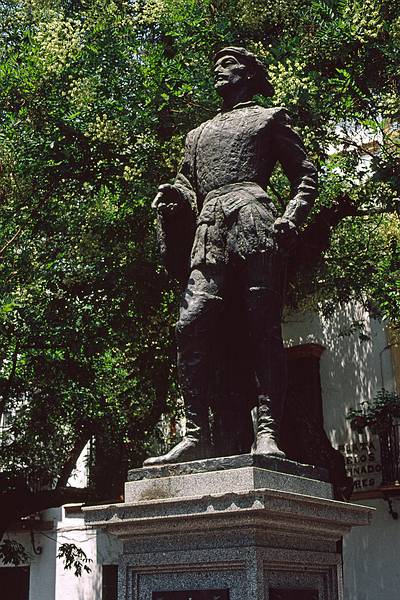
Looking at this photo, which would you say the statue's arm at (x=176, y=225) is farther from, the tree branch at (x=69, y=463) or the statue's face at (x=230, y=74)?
the tree branch at (x=69, y=463)

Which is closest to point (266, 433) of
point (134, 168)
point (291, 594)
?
point (291, 594)

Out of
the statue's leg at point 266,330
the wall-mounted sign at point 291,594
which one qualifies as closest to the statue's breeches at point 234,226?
the statue's leg at point 266,330

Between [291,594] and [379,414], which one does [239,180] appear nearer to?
[291,594]

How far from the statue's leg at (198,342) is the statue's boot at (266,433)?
322 mm

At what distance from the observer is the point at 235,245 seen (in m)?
5.61

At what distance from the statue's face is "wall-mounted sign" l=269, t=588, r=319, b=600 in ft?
10.7

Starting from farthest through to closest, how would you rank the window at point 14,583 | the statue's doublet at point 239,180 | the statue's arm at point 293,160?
the window at point 14,583 → the statue's arm at point 293,160 → the statue's doublet at point 239,180

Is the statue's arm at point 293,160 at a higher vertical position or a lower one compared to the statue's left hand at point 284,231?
higher

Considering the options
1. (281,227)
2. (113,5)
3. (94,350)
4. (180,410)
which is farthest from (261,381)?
(180,410)

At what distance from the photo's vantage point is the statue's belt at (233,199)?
566 cm

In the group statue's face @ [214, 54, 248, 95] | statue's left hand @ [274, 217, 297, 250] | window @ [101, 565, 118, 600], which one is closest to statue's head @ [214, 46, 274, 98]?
statue's face @ [214, 54, 248, 95]

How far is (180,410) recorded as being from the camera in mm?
16000

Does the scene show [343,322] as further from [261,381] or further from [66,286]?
[261,381]

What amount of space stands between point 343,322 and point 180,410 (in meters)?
4.94
